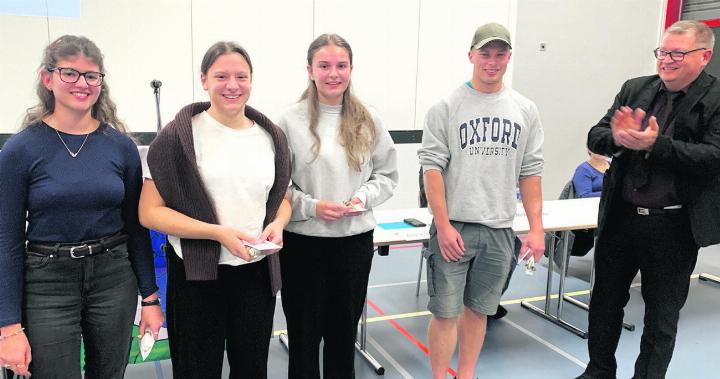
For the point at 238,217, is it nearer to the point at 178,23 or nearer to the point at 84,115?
the point at 84,115

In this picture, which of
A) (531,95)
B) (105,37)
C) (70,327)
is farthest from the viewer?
(531,95)

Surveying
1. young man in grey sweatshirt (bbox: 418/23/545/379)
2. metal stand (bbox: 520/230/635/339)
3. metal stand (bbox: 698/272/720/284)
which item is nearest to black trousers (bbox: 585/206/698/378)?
young man in grey sweatshirt (bbox: 418/23/545/379)

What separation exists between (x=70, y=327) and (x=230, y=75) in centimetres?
87

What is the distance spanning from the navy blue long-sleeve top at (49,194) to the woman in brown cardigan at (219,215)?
132 mm

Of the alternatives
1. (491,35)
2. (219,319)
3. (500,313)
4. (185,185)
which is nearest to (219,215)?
(185,185)

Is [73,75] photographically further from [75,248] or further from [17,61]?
[17,61]

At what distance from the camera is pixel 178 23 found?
4.58 m

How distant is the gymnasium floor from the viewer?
119 inches

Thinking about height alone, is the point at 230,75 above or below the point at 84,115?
above

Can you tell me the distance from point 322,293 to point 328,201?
367 mm

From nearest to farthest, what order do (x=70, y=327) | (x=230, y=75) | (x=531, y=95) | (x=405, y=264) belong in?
(x=70, y=327)
(x=230, y=75)
(x=405, y=264)
(x=531, y=95)

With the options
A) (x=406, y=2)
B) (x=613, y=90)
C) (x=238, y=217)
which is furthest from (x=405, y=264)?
(x=613, y=90)

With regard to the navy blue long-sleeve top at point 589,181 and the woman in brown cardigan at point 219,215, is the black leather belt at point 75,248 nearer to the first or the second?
the woman in brown cardigan at point 219,215

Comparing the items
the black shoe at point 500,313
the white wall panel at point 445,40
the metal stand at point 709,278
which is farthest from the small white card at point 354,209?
the metal stand at point 709,278
